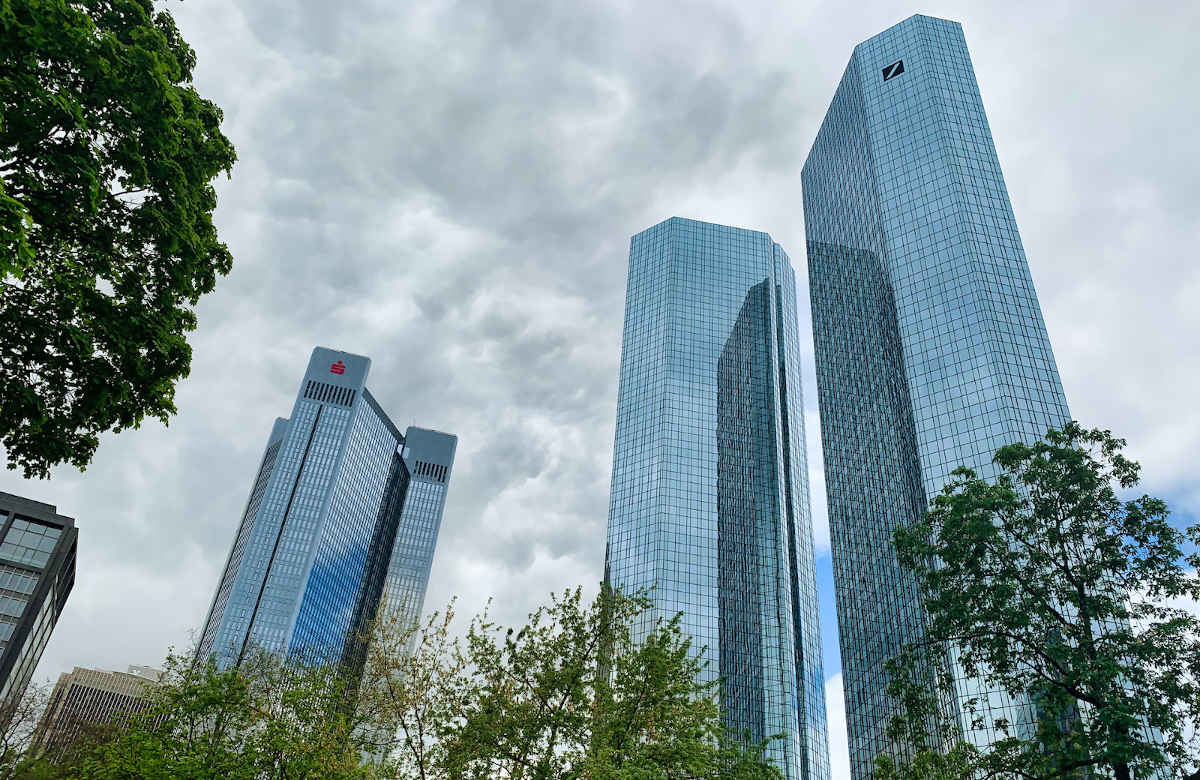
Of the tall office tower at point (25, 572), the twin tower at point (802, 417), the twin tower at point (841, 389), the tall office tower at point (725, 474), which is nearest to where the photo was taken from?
the tall office tower at point (25, 572)

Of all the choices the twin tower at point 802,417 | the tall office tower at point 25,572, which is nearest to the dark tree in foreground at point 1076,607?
the twin tower at point 802,417

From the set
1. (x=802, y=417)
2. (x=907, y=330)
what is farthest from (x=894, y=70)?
(x=802, y=417)

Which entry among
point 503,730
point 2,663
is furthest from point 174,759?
point 2,663

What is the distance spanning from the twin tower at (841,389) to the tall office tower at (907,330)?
0.33 m

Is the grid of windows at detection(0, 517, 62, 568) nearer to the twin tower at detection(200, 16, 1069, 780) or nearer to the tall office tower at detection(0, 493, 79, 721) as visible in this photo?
the tall office tower at detection(0, 493, 79, 721)

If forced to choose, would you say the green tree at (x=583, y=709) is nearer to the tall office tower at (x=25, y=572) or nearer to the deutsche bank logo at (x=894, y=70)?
the tall office tower at (x=25, y=572)

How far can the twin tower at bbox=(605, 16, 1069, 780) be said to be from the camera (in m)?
99.1

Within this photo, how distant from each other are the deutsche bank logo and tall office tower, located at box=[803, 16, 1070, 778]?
0.27 metres

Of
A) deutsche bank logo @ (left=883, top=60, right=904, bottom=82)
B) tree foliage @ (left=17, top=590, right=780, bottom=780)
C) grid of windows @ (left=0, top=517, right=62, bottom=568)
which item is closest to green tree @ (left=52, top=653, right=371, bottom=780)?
tree foliage @ (left=17, top=590, right=780, bottom=780)

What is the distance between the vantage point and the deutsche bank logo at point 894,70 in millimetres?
126375

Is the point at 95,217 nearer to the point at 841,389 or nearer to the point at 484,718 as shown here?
the point at 484,718

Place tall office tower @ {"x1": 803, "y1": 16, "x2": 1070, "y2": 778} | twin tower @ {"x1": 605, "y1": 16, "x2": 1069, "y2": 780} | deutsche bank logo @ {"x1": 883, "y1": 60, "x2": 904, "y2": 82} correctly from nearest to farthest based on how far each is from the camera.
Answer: tall office tower @ {"x1": 803, "y1": 16, "x2": 1070, "y2": 778} < twin tower @ {"x1": 605, "y1": 16, "x2": 1069, "y2": 780} < deutsche bank logo @ {"x1": 883, "y1": 60, "x2": 904, "y2": 82}

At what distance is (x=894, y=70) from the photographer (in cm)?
12719

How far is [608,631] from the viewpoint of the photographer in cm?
2745
